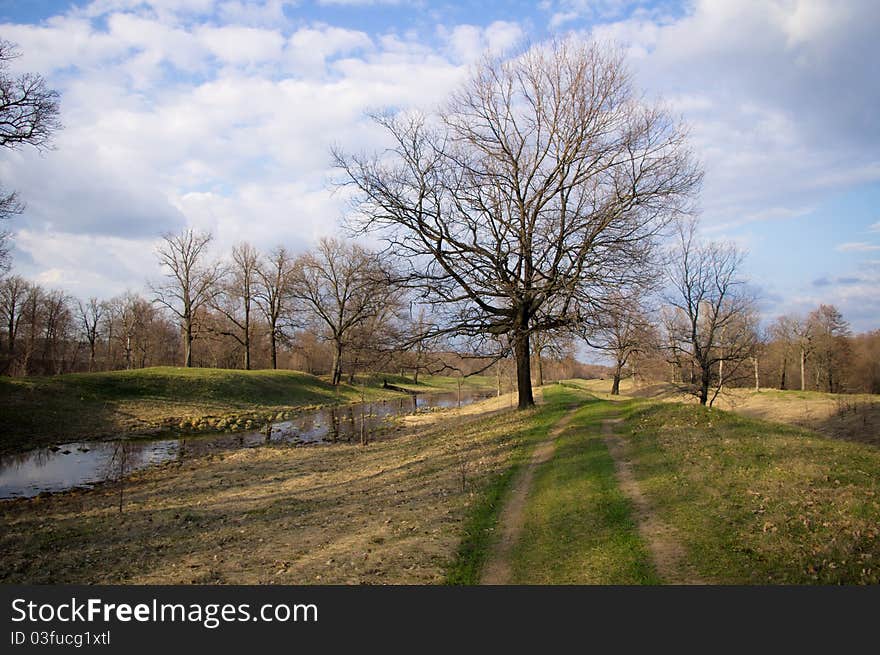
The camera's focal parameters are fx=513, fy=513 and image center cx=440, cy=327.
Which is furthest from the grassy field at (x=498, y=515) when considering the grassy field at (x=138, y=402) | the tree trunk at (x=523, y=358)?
the grassy field at (x=138, y=402)

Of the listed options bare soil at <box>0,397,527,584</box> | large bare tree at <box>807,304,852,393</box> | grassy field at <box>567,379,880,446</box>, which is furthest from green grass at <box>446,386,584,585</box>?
large bare tree at <box>807,304,852,393</box>

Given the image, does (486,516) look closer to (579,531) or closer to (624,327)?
(579,531)

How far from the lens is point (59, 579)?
766 centimetres

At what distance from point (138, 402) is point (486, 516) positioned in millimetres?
26399

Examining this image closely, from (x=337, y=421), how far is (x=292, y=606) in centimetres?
2509

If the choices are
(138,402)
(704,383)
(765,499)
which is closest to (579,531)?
(765,499)

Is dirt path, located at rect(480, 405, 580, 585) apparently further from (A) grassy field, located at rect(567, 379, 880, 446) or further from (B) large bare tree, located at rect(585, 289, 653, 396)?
(A) grassy field, located at rect(567, 379, 880, 446)

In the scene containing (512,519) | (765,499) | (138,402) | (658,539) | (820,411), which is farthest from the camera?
(820,411)

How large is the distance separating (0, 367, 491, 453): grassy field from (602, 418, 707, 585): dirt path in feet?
72.3

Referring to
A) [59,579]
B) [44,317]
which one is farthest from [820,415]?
[44,317]

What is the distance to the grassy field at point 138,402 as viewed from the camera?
22.5 meters

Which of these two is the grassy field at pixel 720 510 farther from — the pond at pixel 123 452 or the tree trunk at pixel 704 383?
the tree trunk at pixel 704 383

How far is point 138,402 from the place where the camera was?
94.4ft

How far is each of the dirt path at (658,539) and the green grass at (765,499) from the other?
162 millimetres
